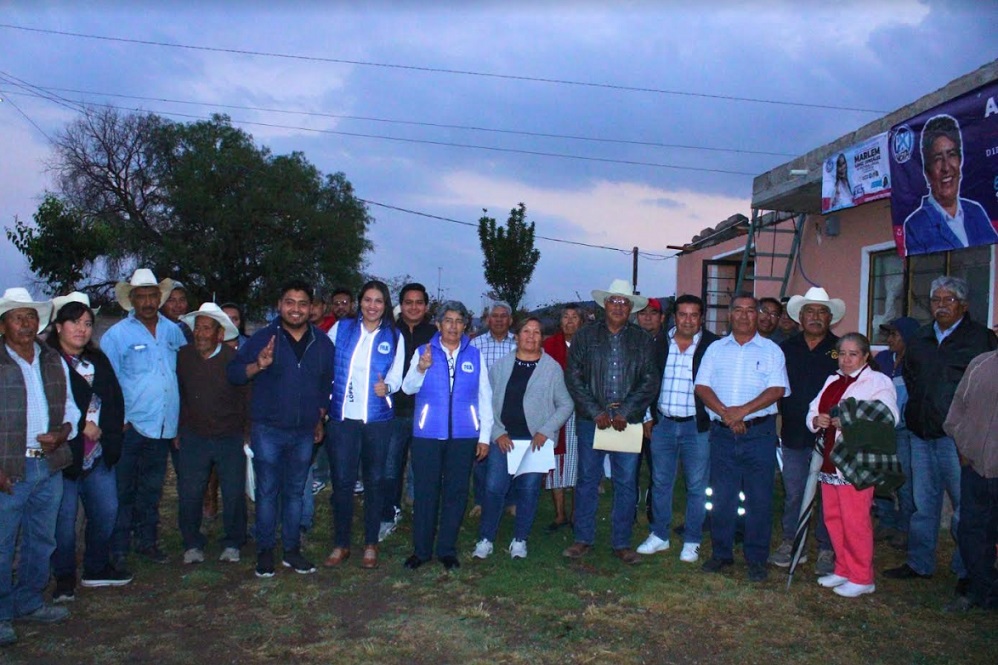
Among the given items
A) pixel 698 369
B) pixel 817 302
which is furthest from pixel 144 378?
pixel 817 302

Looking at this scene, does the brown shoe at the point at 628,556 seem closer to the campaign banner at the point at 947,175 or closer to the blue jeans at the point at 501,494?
the blue jeans at the point at 501,494

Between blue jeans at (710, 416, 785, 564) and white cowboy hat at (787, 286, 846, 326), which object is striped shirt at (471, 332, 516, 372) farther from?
white cowboy hat at (787, 286, 846, 326)

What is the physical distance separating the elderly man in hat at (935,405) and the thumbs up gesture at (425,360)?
11.0 feet

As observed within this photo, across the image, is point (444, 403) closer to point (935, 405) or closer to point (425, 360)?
point (425, 360)

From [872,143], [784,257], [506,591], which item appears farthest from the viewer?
[784,257]

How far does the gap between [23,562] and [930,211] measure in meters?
8.14

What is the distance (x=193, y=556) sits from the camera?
577 cm

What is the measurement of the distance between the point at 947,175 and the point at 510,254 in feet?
65.1

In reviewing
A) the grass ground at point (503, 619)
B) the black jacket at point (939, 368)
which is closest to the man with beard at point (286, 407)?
the grass ground at point (503, 619)

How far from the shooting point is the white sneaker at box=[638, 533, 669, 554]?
20.1 ft

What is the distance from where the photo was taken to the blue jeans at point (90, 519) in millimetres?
4938

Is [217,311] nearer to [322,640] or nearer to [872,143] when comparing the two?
[322,640]

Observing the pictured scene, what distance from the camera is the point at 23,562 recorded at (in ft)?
15.1

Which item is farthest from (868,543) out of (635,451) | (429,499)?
(429,499)
